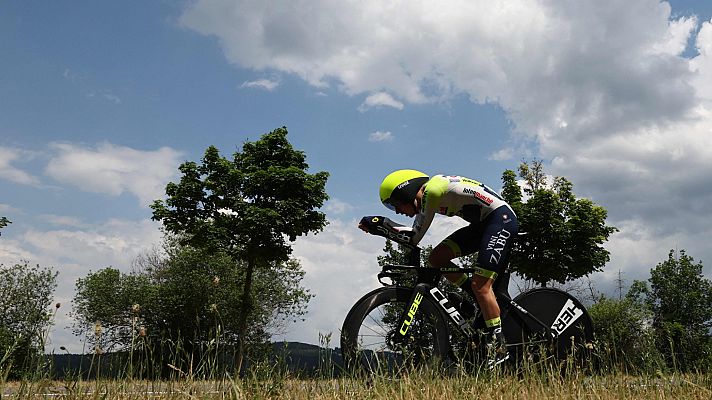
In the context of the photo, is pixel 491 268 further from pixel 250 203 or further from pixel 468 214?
pixel 250 203

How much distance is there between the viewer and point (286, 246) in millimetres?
29547

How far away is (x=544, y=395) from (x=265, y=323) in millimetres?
40326

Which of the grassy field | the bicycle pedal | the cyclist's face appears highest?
the cyclist's face

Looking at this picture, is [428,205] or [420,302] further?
[420,302]

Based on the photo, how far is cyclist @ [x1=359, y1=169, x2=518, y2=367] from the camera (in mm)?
6246

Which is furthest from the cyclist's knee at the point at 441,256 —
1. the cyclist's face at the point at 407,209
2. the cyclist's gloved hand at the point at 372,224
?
the cyclist's gloved hand at the point at 372,224

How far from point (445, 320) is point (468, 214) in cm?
118

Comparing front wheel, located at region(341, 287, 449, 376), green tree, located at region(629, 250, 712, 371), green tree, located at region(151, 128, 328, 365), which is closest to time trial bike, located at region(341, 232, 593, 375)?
front wheel, located at region(341, 287, 449, 376)

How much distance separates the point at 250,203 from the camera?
99.6 feet

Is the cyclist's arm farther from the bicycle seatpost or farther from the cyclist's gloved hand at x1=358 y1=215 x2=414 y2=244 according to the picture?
the bicycle seatpost

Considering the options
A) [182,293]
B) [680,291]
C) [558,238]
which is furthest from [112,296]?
[680,291]

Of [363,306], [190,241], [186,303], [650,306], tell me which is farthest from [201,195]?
[650,306]

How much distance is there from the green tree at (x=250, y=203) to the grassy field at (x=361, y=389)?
23348 millimetres

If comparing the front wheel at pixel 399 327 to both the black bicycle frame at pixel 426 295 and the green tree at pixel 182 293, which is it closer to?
the black bicycle frame at pixel 426 295
